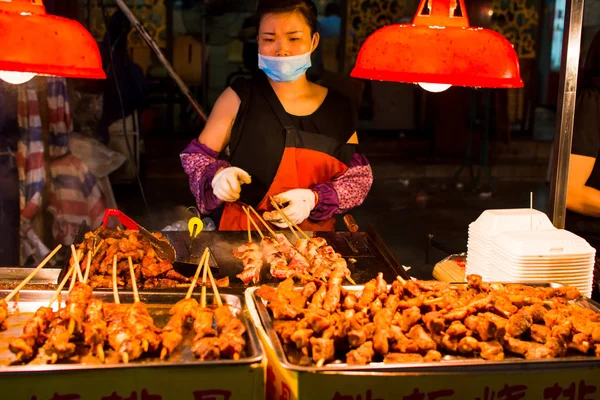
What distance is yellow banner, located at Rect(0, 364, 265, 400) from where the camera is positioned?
1946 millimetres

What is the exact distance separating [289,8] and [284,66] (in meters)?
0.36

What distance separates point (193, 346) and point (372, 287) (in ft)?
2.74

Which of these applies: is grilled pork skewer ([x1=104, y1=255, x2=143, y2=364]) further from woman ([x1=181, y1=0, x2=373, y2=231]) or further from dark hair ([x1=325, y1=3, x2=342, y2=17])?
dark hair ([x1=325, y1=3, x2=342, y2=17])

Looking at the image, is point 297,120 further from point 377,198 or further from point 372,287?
point 377,198

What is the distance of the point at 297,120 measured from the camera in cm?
465

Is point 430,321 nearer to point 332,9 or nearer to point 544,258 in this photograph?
point 544,258

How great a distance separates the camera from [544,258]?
3002mm

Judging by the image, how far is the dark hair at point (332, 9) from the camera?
1187 centimetres

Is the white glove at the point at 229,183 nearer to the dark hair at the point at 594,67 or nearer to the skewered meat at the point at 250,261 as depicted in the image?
the skewered meat at the point at 250,261

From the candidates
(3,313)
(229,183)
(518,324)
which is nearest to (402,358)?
(518,324)

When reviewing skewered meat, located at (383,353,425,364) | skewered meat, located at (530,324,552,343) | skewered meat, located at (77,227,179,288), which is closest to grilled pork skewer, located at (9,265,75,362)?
skewered meat, located at (77,227,179,288)

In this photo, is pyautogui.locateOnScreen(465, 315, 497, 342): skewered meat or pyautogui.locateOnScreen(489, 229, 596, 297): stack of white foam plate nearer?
pyautogui.locateOnScreen(465, 315, 497, 342): skewered meat

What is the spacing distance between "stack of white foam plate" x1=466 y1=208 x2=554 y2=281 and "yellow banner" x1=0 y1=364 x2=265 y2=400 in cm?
150

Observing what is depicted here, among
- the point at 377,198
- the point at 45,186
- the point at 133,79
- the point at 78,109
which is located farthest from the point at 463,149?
the point at 45,186
